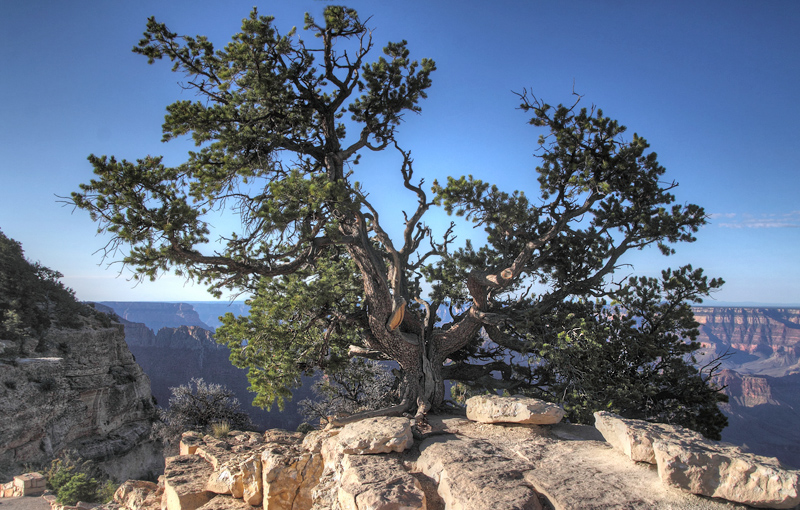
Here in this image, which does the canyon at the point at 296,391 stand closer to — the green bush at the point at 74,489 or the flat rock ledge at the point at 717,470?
the green bush at the point at 74,489

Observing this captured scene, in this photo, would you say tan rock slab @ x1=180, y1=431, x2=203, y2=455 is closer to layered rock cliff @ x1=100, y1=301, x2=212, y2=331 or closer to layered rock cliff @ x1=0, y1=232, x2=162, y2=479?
layered rock cliff @ x1=0, y1=232, x2=162, y2=479

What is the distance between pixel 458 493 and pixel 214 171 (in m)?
6.55

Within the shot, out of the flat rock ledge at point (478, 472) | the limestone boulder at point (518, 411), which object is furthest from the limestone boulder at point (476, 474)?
the limestone boulder at point (518, 411)

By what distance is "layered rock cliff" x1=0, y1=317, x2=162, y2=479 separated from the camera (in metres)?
23.3

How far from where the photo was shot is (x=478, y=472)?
5.10m

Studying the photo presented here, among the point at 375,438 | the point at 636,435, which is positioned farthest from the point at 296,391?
the point at 636,435

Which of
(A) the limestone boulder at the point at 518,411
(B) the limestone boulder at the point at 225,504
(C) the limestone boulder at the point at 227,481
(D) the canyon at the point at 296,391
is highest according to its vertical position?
(A) the limestone boulder at the point at 518,411

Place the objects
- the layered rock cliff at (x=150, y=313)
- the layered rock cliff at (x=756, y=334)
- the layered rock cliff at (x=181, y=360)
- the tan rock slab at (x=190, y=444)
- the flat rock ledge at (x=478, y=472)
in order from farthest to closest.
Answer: the layered rock cliff at (x=150, y=313), the layered rock cliff at (x=756, y=334), the layered rock cliff at (x=181, y=360), the tan rock slab at (x=190, y=444), the flat rock ledge at (x=478, y=472)

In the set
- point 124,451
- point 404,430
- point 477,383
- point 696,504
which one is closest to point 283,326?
point 404,430

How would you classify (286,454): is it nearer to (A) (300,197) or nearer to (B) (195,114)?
(A) (300,197)

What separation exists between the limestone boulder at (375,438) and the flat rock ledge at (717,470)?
3.02 metres

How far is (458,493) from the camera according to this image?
4.73 metres

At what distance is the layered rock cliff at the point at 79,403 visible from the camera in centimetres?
2327

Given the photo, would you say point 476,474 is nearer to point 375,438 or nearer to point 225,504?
point 375,438
